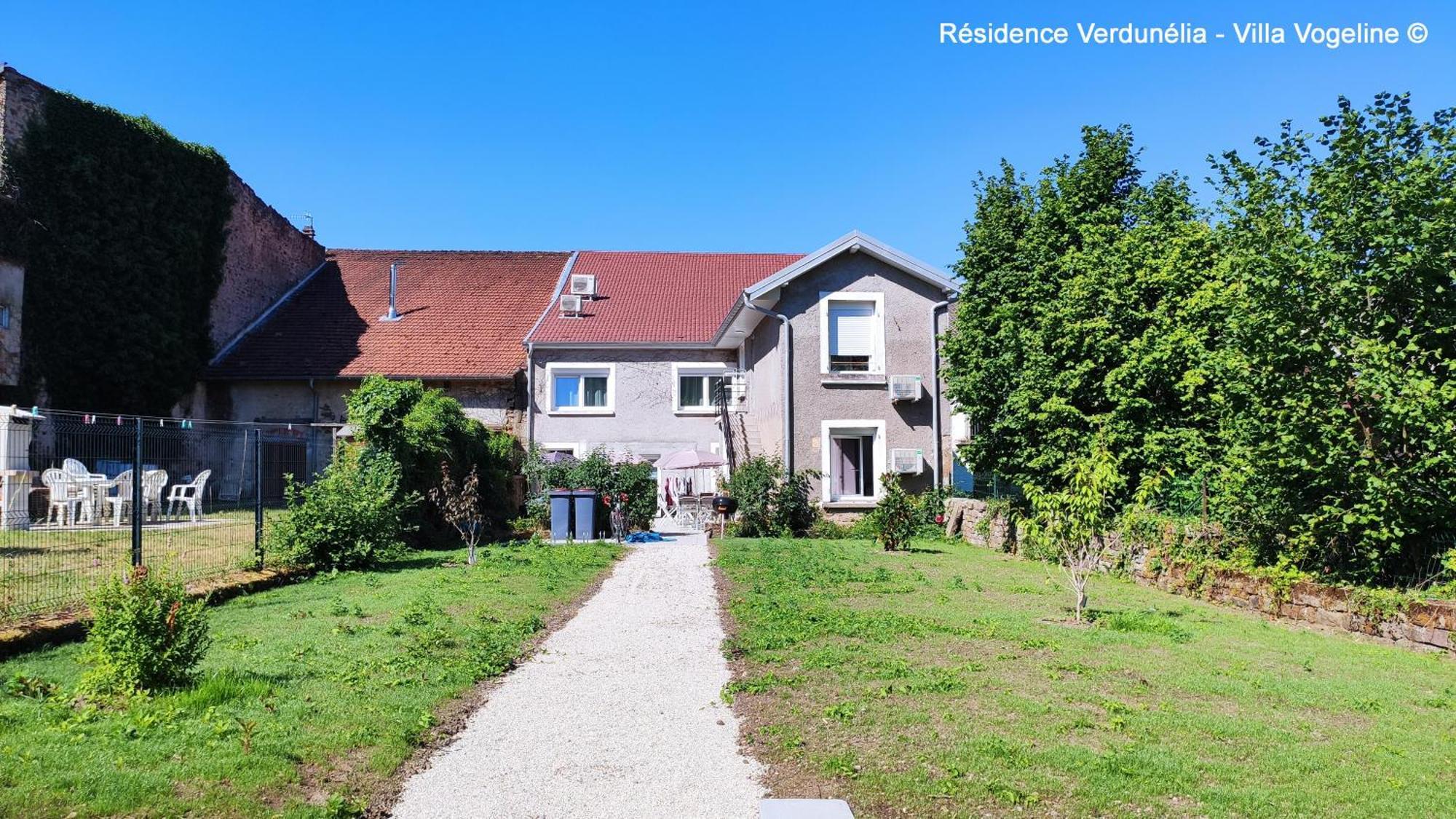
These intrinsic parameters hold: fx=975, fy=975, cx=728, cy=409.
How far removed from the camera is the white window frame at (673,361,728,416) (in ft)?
94.4

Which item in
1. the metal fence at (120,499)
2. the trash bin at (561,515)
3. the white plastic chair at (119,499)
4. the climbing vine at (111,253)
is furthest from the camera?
the climbing vine at (111,253)

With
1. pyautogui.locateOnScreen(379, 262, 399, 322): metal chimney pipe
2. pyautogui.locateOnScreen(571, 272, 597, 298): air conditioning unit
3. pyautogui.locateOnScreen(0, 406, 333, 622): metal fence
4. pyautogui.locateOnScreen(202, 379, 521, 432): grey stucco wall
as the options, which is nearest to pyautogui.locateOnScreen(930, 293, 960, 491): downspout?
pyautogui.locateOnScreen(571, 272, 597, 298): air conditioning unit

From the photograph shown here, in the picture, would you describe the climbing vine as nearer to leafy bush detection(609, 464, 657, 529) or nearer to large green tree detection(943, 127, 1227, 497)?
leafy bush detection(609, 464, 657, 529)

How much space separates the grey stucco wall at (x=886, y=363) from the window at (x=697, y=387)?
5.06m

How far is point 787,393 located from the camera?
2306 centimetres

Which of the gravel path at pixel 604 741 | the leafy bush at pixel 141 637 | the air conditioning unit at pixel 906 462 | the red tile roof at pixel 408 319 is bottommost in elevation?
the gravel path at pixel 604 741

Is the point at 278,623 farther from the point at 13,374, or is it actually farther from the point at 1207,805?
the point at 13,374

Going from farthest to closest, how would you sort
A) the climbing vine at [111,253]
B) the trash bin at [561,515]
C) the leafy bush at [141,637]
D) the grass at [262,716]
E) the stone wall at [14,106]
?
the climbing vine at [111,253] < the stone wall at [14,106] < the trash bin at [561,515] < the leafy bush at [141,637] < the grass at [262,716]

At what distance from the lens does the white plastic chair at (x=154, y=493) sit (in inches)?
436

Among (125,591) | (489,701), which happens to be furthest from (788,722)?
(125,591)

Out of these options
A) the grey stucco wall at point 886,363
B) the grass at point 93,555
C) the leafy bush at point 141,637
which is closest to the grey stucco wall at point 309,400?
the grey stucco wall at point 886,363

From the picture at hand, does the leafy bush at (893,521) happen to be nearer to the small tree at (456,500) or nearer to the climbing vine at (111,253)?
the small tree at (456,500)

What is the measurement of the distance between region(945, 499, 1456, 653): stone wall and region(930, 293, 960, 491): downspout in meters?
9.18

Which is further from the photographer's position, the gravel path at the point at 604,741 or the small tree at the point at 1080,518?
the small tree at the point at 1080,518
